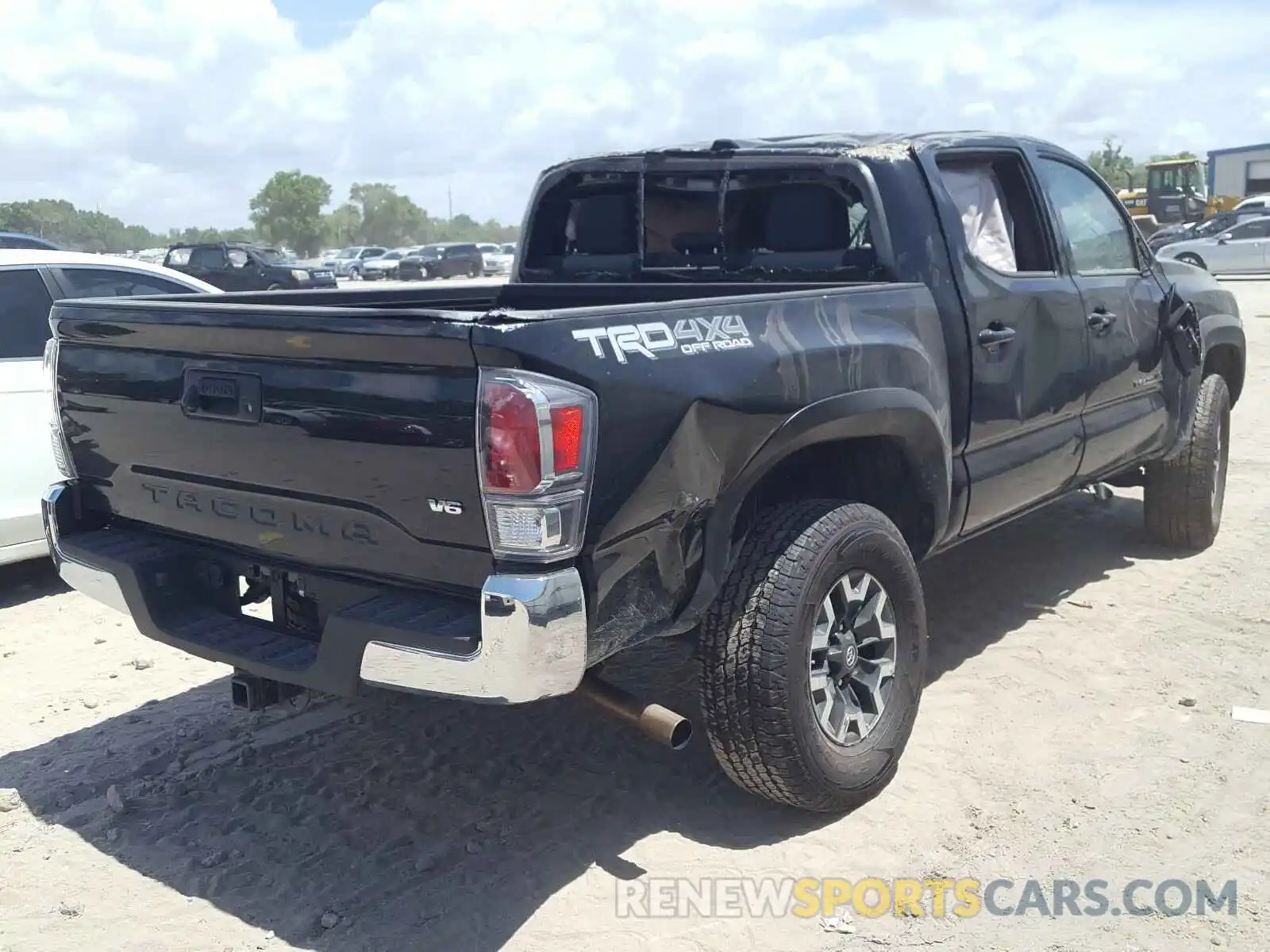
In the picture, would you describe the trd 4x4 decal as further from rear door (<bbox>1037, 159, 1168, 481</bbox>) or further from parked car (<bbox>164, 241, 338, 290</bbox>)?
parked car (<bbox>164, 241, 338, 290</bbox>)

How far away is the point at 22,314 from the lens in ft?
19.4

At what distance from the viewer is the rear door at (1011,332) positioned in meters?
4.21

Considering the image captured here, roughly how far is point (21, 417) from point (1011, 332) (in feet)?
14.6

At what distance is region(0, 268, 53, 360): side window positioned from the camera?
5805mm

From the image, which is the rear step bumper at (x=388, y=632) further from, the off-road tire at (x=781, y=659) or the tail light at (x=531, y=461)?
the off-road tire at (x=781, y=659)

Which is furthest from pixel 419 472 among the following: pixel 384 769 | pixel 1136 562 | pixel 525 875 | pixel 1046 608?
pixel 1136 562

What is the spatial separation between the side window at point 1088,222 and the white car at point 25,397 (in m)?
3.69

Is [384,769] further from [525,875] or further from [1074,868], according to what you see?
[1074,868]

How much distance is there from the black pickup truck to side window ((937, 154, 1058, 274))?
0.01 metres

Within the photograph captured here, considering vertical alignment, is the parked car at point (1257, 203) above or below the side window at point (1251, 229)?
above

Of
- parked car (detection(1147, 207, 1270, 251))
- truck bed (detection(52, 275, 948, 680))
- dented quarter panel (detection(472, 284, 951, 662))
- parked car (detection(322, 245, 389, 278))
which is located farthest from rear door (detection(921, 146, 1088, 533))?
parked car (detection(322, 245, 389, 278))

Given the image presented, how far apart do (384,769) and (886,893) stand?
1.70m

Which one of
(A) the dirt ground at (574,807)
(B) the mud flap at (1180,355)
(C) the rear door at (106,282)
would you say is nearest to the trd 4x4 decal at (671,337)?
(A) the dirt ground at (574,807)

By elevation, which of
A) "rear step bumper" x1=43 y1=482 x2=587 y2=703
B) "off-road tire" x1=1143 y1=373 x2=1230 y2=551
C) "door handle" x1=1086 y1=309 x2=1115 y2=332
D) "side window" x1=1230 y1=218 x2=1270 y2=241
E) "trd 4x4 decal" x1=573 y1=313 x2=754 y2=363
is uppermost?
"side window" x1=1230 y1=218 x2=1270 y2=241
